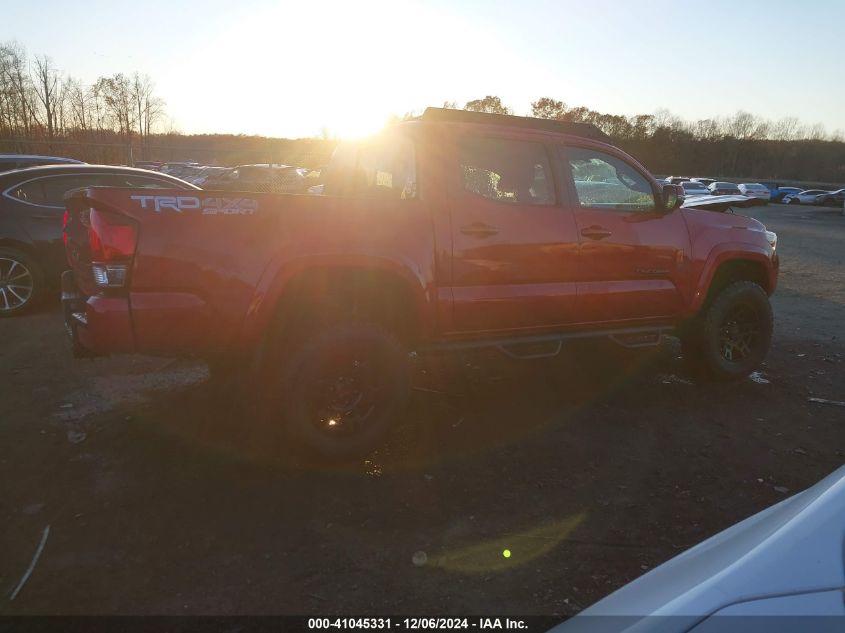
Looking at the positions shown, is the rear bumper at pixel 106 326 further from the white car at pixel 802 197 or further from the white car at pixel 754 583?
the white car at pixel 802 197

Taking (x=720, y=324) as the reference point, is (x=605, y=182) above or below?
above

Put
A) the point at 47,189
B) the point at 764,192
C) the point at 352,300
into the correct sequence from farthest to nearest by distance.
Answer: the point at 764,192, the point at 47,189, the point at 352,300

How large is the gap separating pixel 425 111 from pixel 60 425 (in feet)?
10.8

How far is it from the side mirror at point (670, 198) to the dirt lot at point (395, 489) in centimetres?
156

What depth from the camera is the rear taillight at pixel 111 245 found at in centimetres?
292

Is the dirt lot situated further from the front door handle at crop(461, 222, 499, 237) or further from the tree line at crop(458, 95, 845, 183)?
the tree line at crop(458, 95, 845, 183)

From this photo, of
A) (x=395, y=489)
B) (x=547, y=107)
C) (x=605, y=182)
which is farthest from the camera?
(x=547, y=107)

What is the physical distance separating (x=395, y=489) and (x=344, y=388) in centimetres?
68

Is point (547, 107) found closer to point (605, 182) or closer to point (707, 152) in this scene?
point (707, 152)

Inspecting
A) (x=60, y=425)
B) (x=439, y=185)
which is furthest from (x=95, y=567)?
(x=439, y=185)

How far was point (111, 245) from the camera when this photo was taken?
2.92 metres

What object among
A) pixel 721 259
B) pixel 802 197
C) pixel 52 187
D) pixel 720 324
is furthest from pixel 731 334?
pixel 802 197

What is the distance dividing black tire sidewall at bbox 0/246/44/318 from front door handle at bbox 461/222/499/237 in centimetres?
541

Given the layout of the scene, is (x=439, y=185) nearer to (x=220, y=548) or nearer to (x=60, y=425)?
(x=220, y=548)
